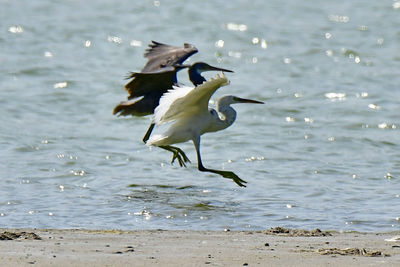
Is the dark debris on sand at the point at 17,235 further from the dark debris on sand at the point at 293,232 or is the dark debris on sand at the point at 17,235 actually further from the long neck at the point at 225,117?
the long neck at the point at 225,117

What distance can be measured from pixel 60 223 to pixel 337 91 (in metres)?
6.88

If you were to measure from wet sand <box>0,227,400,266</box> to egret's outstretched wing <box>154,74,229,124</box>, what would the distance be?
4.13 feet

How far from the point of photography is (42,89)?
40.9 feet

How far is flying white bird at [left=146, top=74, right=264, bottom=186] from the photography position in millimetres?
7070

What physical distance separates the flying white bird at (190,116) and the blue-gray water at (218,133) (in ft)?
1.38

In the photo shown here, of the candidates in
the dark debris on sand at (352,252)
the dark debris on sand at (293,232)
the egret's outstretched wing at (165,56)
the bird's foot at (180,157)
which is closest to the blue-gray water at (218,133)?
the bird's foot at (180,157)

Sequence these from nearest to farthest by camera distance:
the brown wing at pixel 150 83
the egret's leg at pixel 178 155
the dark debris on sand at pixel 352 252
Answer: the dark debris on sand at pixel 352 252 → the brown wing at pixel 150 83 → the egret's leg at pixel 178 155

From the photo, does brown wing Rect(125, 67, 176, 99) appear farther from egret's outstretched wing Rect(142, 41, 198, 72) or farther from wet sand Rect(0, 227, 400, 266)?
wet sand Rect(0, 227, 400, 266)

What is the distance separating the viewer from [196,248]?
527 cm

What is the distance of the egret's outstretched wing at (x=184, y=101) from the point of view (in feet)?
22.6

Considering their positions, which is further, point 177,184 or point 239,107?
point 239,107

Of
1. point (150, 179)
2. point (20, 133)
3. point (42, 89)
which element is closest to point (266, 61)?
point (42, 89)

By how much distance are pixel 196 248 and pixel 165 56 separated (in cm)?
380

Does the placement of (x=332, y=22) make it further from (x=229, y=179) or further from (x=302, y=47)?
(x=229, y=179)
